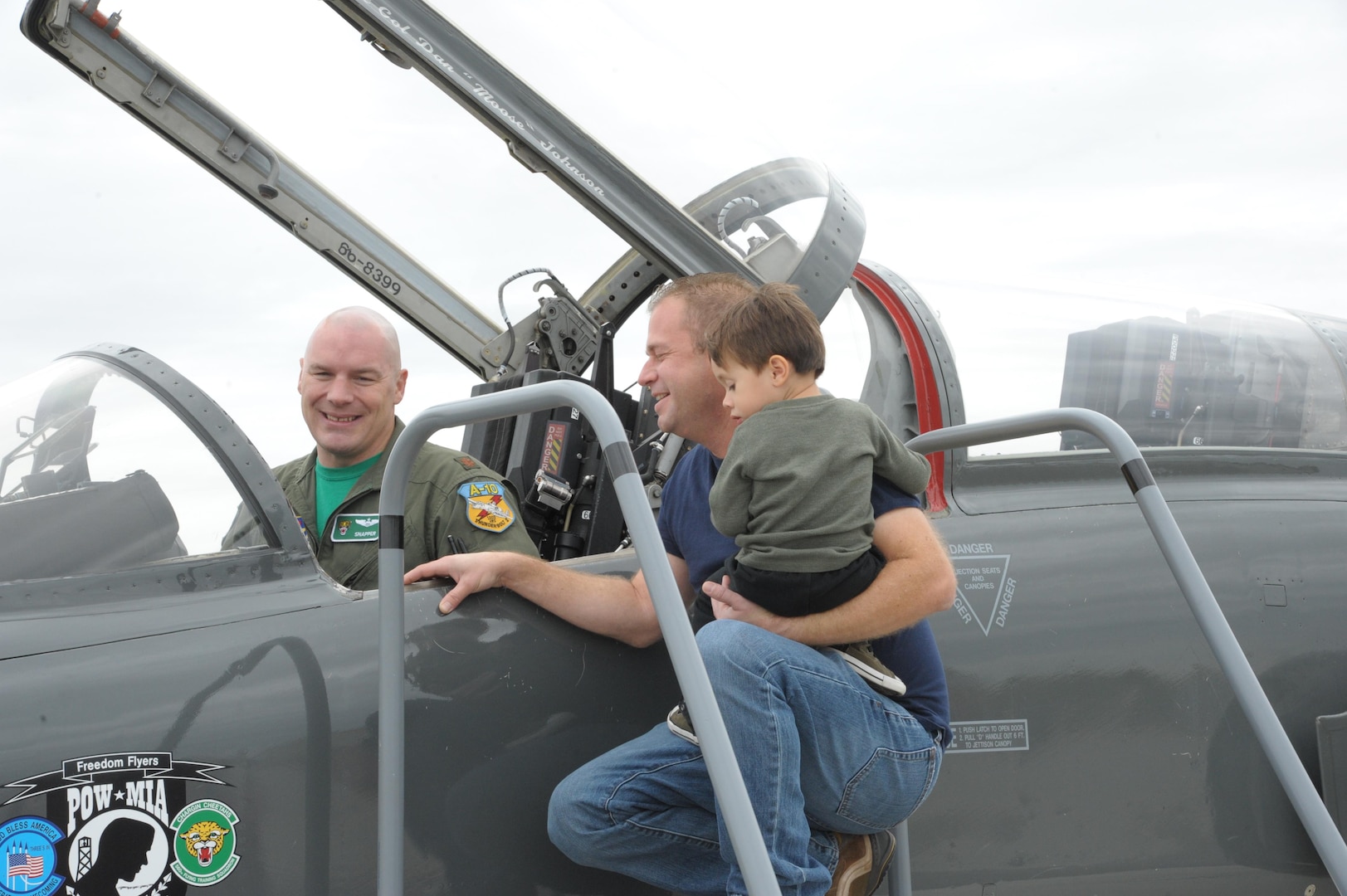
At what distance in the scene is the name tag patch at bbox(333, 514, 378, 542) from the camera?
262 centimetres

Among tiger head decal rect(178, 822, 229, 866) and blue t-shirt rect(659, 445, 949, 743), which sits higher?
blue t-shirt rect(659, 445, 949, 743)

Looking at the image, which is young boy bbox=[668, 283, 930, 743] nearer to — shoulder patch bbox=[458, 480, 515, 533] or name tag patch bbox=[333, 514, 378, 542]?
shoulder patch bbox=[458, 480, 515, 533]

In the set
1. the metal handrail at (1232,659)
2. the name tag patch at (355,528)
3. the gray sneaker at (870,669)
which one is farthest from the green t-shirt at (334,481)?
the metal handrail at (1232,659)

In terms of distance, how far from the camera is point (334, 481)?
2863mm

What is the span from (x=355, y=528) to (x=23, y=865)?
1.04 meters

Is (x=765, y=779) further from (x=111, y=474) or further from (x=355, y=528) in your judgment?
(x=111, y=474)

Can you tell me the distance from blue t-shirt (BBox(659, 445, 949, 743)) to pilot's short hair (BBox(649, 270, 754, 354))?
0.28 m

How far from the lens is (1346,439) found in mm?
3434

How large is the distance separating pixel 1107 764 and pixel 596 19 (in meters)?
2.35

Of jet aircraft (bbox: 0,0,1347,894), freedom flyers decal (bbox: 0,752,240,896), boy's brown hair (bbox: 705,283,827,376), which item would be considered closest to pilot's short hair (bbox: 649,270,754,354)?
jet aircraft (bbox: 0,0,1347,894)

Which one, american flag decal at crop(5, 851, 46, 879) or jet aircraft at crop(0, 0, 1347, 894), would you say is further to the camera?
jet aircraft at crop(0, 0, 1347, 894)

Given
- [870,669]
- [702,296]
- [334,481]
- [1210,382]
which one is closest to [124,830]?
[334,481]

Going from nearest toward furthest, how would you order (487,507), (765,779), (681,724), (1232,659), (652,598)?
(652,598)
(765,779)
(681,724)
(1232,659)
(487,507)

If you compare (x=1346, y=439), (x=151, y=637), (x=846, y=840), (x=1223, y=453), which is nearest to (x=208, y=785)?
(x=151, y=637)
